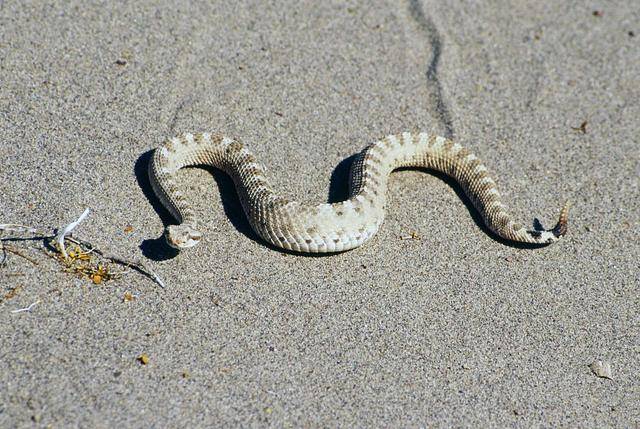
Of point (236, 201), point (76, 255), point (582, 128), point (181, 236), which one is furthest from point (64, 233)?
point (582, 128)

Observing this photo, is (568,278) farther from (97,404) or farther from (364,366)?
(97,404)

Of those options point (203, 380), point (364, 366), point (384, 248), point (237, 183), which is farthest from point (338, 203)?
point (203, 380)

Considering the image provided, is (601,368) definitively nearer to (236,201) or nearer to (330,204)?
(330,204)

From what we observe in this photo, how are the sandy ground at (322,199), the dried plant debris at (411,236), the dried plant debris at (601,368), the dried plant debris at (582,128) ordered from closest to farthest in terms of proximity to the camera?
1. the sandy ground at (322,199)
2. the dried plant debris at (601,368)
3. the dried plant debris at (411,236)
4. the dried plant debris at (582,128)

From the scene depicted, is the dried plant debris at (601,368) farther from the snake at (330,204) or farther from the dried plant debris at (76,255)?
the dried plant debris at (76,255)

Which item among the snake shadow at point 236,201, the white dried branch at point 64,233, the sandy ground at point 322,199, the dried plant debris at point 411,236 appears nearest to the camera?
the sandy ground at point 322,199

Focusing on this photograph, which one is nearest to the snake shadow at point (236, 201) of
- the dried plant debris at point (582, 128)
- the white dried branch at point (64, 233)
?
the white dried branch at point (64, 233)
